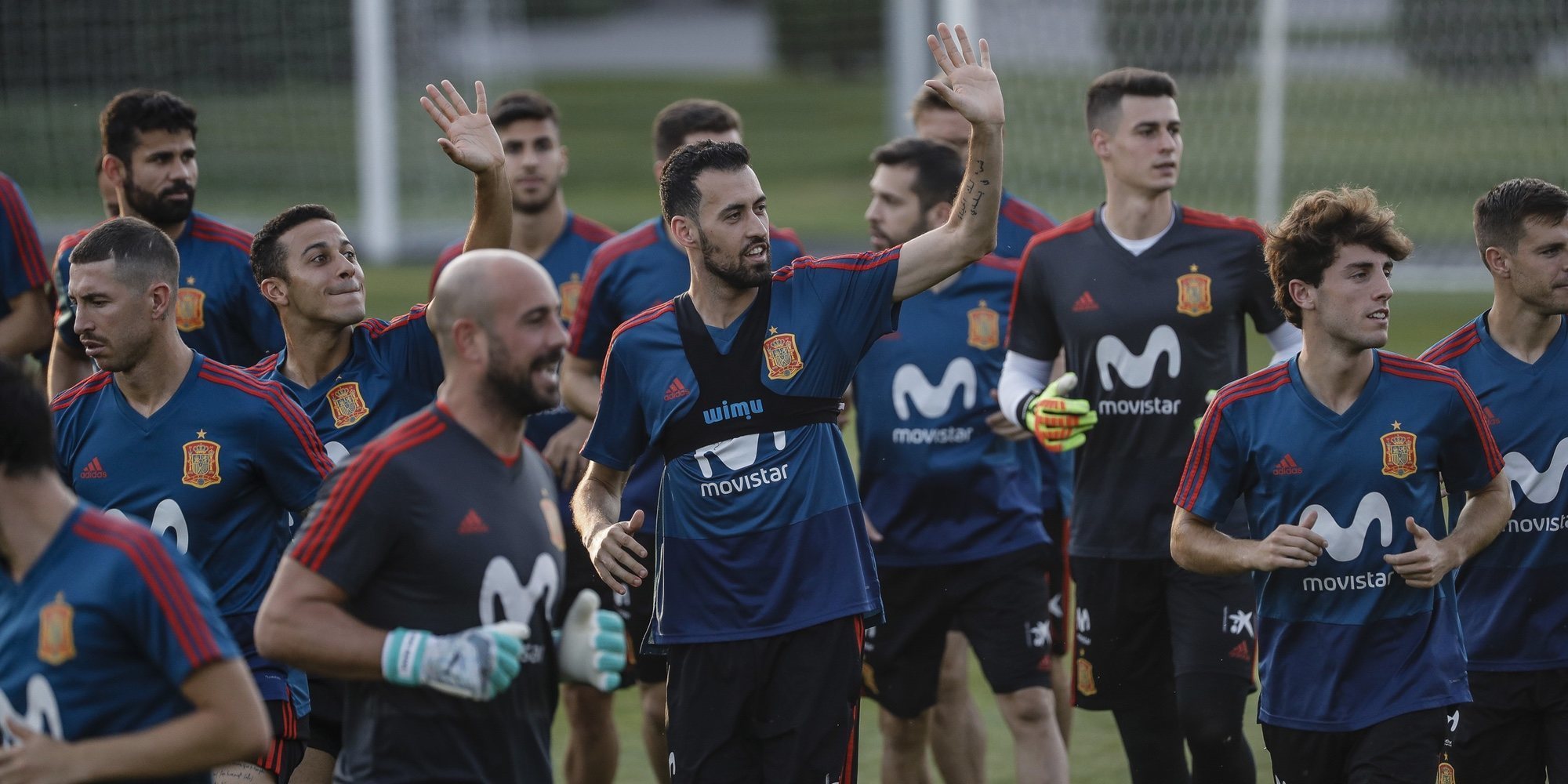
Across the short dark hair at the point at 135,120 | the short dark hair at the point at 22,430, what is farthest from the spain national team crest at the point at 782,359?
the short dark hair at the point at 135,120

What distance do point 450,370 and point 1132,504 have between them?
3388mm

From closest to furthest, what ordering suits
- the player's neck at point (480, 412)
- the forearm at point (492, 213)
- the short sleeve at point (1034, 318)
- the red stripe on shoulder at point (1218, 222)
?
1. the player's neck at point (480, 412)
2. the forearm at point (492, 213)
3. the red stripe on shoulder at point (1218, 222)
4. the short sleeve at point (1034, 318)

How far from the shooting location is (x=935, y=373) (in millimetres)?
7332

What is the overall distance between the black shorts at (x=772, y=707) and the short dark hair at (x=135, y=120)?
346 cm

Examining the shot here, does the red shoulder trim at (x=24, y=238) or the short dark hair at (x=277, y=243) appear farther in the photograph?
the red shoulder trim at (x=24, y=238)

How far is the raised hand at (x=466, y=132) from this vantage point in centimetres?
602

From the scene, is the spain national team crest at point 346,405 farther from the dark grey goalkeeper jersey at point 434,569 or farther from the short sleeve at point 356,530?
the short sleeve at point 356,530

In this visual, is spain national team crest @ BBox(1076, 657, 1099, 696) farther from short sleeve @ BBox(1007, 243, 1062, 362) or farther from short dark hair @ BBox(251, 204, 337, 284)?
short dark hair @ BBox(251, 204, 337, 284)

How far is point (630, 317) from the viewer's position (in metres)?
7.39

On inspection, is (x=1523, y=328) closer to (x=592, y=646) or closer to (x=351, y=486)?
(x=592, y=646)

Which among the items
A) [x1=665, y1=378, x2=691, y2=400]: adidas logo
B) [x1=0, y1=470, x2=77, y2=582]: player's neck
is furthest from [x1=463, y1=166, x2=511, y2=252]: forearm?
[x1=0, y1=470, x2=77, y2=582]: player's neck

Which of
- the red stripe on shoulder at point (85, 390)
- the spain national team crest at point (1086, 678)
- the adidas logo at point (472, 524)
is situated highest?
the red stripe on shoulder at point (85, 390)

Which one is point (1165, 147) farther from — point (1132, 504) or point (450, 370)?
point (450, 370)

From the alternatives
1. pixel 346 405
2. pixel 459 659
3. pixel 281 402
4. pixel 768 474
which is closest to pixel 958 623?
pixel 768 474
